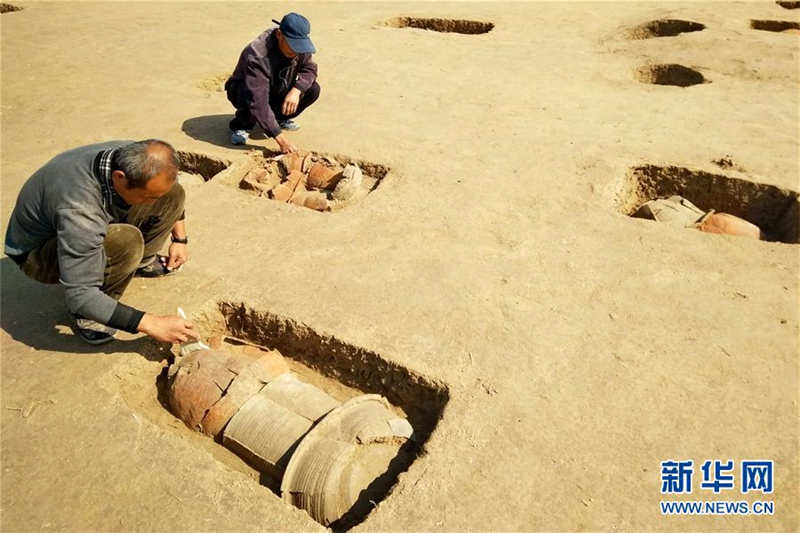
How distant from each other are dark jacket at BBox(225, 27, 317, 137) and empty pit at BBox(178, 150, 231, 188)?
0.54m

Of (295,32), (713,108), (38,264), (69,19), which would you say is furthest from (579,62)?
(69,19)

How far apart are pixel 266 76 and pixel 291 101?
1.02 ft

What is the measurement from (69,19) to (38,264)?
9.02 m

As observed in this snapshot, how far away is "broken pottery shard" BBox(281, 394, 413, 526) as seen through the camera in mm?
2545

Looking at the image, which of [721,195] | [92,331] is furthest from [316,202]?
[721,195]

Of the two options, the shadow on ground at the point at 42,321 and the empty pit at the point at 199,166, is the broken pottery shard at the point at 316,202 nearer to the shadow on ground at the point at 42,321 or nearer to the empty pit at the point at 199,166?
the empty pit at the point at 199,166

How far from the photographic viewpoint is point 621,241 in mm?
4168

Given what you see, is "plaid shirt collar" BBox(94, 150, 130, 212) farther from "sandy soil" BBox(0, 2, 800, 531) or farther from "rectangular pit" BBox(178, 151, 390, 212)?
"rectangular pit" BBox(178, 151, 390, 212)

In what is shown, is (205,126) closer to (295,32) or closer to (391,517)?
(295,32)

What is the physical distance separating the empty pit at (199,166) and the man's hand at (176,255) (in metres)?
1.65

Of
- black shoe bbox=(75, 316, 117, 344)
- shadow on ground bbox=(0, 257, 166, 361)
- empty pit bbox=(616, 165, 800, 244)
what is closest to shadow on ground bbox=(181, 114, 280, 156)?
shadow on ground bbox=(0, 257, 166, 361)

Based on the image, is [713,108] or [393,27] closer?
[713,108]

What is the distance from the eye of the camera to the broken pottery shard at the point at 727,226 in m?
4.48

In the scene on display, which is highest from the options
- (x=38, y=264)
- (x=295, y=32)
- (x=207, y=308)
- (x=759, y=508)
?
(x=295, y=32)
